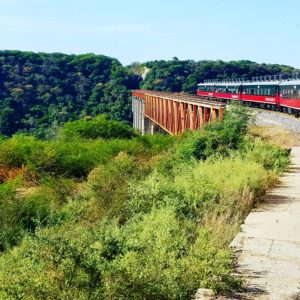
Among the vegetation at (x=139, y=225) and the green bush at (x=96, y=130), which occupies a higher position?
the vegetation at (x=139, y=225)

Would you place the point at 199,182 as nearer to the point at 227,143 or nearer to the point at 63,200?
the point at 63,200

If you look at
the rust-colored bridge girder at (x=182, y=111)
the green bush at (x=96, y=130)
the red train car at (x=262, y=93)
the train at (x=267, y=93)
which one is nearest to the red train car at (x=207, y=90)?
the train at (x=267, y=93)

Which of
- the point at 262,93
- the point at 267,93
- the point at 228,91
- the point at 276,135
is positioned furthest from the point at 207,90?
the point at 276,135

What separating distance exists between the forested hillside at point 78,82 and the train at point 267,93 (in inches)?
1651

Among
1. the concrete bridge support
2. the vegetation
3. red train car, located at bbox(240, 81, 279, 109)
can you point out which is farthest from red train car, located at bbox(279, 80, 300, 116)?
the concrete bridge support

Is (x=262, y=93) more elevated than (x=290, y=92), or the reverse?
(x=290, y=92)

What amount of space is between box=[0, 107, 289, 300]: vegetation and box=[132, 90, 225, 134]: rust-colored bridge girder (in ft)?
24.6

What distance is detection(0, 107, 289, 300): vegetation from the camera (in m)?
5.59

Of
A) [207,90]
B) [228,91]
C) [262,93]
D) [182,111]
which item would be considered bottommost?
[182,111]

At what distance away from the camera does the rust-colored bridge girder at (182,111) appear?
90.8ft

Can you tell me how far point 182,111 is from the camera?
38094mm

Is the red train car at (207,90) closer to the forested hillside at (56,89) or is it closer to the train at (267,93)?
the train at (267,93)

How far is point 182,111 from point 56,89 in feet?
279

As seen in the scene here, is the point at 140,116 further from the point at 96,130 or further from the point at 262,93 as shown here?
the point at 96,130
